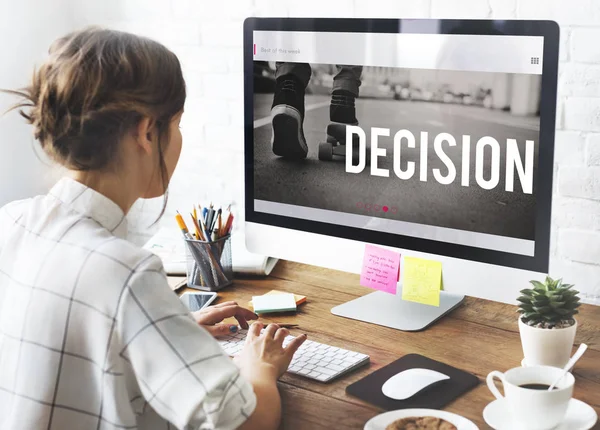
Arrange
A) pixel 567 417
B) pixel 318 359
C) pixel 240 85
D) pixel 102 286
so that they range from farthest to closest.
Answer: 1. pixel 240 85
2. pixel 318 359
3. pixel 567 417
4. pixel 102 286

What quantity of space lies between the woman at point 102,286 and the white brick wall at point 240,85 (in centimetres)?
80

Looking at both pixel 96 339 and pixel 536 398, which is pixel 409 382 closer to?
pixel 536 398

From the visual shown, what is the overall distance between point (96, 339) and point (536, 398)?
1.80 ft

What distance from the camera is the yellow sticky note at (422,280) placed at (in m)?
1.38

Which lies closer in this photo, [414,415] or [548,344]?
[414,415]

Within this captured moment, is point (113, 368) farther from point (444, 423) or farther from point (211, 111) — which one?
point (211, 111)

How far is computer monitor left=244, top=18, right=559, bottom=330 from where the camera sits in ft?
4.05

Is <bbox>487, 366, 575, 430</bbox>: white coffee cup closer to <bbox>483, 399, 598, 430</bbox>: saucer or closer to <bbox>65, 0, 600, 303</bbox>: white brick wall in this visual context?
<bbox>483, 399, 598, 430</bbox>: saucer

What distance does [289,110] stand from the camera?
147 cm

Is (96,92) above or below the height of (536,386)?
above

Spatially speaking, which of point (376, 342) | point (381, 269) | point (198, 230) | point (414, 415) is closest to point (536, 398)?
point (414, 415)

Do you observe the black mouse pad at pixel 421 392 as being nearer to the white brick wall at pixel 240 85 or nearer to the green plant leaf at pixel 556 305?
the green plant leaf at pixel 556 305

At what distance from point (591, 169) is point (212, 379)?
972 mm

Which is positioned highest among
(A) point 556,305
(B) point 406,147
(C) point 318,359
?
(B) point 406,147
